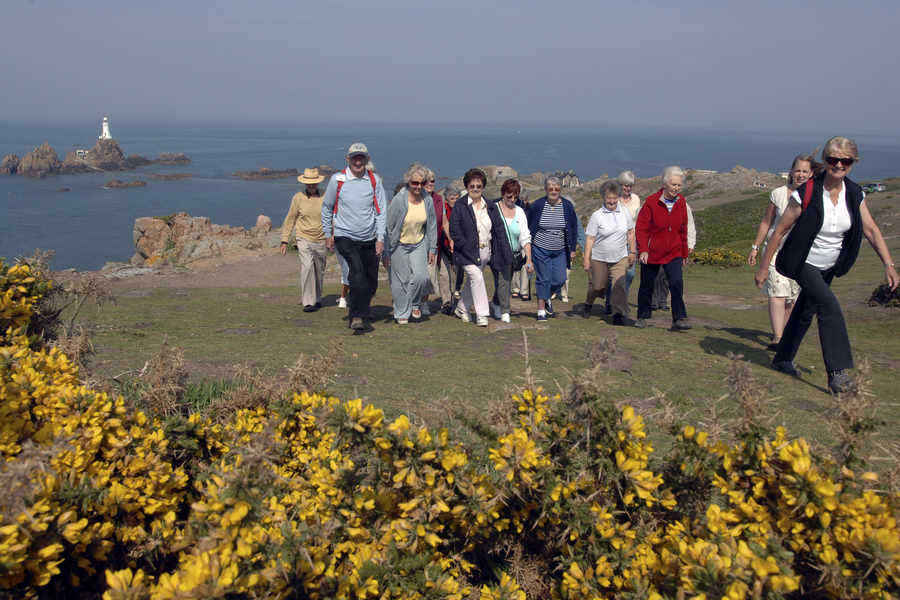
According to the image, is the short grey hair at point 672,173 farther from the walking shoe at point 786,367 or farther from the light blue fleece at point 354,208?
the light blue fleece at point 354,208

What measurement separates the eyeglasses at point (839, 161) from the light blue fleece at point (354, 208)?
5040 millimetres

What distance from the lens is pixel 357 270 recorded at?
8.48 metres

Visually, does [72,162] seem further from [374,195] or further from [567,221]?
[567,221]

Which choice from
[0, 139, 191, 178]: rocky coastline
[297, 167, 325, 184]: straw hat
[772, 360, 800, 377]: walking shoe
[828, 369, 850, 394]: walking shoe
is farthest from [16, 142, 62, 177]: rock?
[828, 369, 850, 394]: walking shoe

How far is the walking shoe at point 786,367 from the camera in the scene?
22.4ft

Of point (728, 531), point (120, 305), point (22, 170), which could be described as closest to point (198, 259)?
point (120, 305)

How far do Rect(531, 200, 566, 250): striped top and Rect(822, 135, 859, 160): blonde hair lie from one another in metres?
4.27

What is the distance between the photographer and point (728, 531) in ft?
8.32

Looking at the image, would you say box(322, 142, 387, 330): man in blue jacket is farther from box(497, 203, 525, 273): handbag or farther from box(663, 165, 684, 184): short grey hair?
box(663, 165, 684, 184): short grey hair

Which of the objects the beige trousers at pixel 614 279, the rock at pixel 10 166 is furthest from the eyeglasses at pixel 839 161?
the rock at pixel 10 166

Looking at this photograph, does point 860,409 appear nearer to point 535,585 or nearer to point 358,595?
point 535,585

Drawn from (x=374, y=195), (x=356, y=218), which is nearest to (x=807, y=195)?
(x=374, y=195)

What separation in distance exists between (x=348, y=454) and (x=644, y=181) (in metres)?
31.5

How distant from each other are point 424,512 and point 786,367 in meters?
5.56
